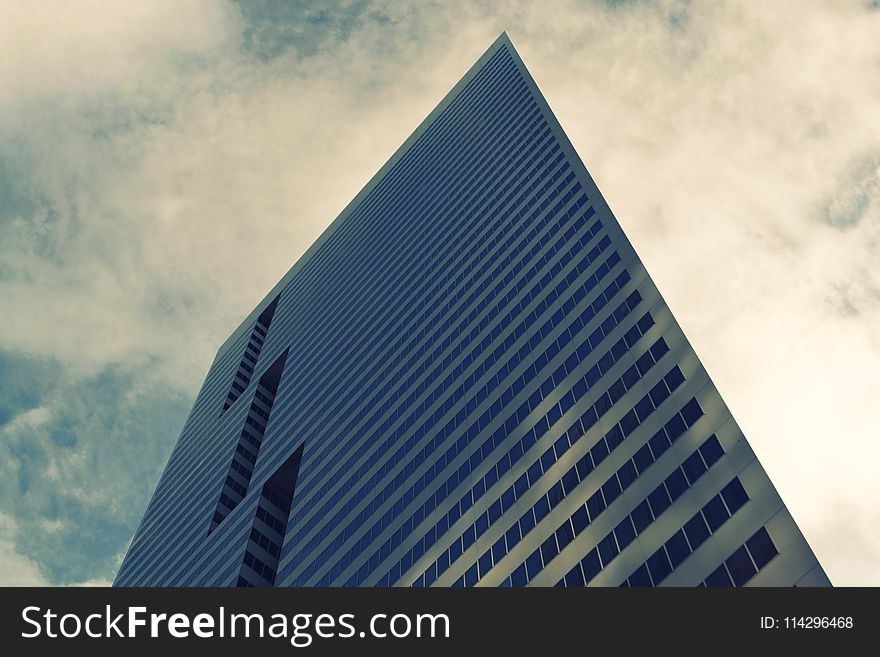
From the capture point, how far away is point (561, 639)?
91.4 ft

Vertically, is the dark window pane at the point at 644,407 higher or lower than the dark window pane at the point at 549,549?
higher

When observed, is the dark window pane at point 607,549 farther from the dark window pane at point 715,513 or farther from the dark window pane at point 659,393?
the dark window pane at point 659,393

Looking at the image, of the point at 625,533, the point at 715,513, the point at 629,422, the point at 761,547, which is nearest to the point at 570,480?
the point at 629,422

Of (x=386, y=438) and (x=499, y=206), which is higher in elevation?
(x=499, y=206)

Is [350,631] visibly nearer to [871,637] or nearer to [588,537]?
[871,637]

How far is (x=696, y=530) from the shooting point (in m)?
43.9

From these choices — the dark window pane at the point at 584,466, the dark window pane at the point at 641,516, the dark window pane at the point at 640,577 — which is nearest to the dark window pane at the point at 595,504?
the dark window pane at the point at 584,466

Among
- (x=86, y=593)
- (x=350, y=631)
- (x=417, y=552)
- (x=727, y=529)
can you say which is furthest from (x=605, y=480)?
(x=86, y=593)

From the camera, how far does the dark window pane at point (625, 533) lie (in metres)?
47.3

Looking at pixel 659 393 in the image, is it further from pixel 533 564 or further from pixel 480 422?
pixel 480 422

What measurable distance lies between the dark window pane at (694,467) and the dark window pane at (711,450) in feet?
1.14

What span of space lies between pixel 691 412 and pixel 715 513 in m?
8.66

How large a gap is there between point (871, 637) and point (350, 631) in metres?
18.0

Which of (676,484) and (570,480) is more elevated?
(570,480)
